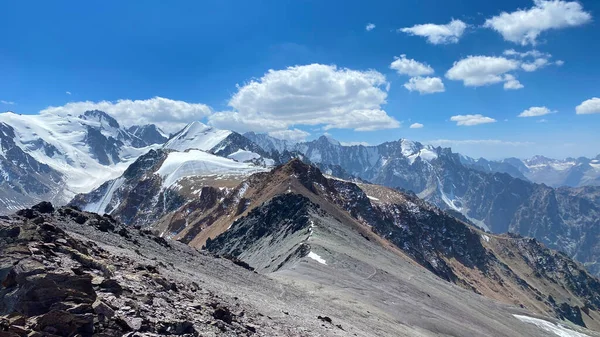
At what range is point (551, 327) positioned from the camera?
385 ft

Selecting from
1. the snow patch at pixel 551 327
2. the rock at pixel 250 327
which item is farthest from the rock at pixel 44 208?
the snow patch at pixel 551 327

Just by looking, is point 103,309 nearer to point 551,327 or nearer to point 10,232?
point 10,232

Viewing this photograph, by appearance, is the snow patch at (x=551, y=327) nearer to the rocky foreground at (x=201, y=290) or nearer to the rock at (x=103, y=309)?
the rocky foreground at (x=201, y=290)

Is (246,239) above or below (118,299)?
below

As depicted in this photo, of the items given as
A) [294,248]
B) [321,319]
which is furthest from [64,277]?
[294,248]

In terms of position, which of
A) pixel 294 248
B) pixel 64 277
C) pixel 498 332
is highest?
pixel 64 277

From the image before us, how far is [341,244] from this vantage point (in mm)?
101812

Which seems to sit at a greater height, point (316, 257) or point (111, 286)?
point (111, 286)

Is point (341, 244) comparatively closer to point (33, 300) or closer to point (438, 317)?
point (438, 317)

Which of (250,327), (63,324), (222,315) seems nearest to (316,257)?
(250,327)

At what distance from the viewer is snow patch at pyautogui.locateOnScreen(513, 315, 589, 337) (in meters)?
113

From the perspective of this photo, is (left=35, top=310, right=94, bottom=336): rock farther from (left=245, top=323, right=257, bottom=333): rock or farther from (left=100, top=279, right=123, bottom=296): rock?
(left=245, top=323, right=257, bottom=333): rock

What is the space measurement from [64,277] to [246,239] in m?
106

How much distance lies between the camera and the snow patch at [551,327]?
371 feet
